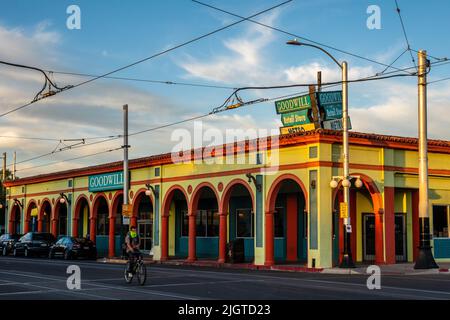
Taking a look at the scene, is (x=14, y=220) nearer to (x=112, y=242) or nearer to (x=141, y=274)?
(x=112, y=242)

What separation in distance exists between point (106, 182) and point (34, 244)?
20.7 feet

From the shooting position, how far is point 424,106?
88.5 ft

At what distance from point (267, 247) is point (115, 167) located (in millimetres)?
15497

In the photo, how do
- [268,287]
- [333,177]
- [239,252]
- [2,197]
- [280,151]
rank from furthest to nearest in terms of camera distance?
[2,197], [239,252], [280,151], [333,177], [268,287]

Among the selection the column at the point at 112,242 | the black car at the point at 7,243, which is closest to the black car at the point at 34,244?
the black car at the point at 7,243

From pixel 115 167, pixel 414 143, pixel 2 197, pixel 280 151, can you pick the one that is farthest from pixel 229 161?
pixel 2 197

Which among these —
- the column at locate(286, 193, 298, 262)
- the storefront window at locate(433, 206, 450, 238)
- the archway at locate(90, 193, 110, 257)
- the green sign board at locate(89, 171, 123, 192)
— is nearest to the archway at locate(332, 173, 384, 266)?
the storefront window at locate(433, 206, 450, 238)

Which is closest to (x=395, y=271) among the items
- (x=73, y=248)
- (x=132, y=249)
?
(x=132, y=249)

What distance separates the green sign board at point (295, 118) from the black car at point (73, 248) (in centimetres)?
1514

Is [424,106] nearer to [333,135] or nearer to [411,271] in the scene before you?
[333,135]

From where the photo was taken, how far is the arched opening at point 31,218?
55419 mm

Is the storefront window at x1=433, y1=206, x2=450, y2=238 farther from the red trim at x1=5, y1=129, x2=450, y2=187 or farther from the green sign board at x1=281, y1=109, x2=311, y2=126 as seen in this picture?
the green sign board at x1=281, y1=109, x2=311, y2=126

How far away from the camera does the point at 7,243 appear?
48.7 meters

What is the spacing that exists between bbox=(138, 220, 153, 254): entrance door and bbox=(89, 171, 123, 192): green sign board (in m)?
4.03
